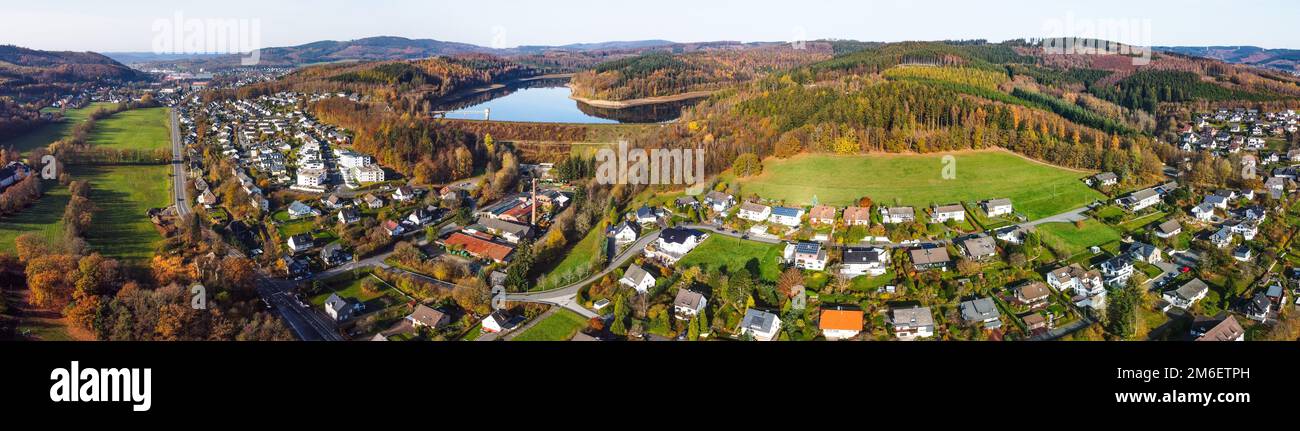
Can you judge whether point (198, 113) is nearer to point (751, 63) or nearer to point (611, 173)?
point (611, 173)

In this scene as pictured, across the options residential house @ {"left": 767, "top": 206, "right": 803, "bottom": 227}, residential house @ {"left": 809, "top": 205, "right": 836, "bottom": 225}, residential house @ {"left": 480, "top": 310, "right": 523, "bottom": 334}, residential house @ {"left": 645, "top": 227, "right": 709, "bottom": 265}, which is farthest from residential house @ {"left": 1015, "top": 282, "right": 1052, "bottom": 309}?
residential house @ {"left": 480, "top": 310, "right": 523, "bottom": 334}

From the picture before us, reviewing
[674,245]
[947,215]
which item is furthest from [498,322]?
[947,215]

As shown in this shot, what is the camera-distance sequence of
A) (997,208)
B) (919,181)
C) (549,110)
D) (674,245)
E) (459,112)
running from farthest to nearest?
(549,110) < (459,112) < (919,181) < (997,208) < (674,245)

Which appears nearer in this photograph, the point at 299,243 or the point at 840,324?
the point at 840,324

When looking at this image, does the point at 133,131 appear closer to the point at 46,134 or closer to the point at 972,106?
the point at 46,134

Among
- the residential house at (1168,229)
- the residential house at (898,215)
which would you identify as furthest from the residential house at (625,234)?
the residential house at (1168,229)
